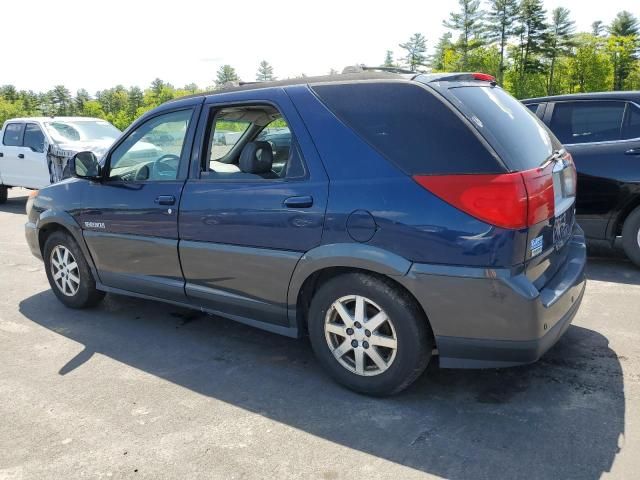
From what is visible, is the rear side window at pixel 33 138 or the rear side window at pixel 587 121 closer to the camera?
the rear side window at pixel 587 121

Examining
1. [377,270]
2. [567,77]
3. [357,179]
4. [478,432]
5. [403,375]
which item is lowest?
[478,432]

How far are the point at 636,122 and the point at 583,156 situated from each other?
569 millimetres

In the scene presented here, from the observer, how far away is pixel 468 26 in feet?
234

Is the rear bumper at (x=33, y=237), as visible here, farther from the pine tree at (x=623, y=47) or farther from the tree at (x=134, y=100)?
the tree at (x=134, y=100)

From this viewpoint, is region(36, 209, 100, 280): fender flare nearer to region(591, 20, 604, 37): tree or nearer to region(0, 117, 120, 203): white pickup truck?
region(0, 117, 120, 203): white pickup truck

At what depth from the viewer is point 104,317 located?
4.86 meters

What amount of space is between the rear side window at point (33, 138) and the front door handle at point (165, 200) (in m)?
8.78

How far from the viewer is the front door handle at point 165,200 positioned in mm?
3930

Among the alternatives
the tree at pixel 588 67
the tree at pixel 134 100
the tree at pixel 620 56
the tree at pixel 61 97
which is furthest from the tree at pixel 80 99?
the tree at pixel 620 56

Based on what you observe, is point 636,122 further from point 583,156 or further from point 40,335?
point 40,335

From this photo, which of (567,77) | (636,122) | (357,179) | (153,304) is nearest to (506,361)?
(357,179)

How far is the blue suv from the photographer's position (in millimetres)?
2764

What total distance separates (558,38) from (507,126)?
75256 millimetres

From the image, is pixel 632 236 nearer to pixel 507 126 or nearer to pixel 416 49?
pixel 507 126
